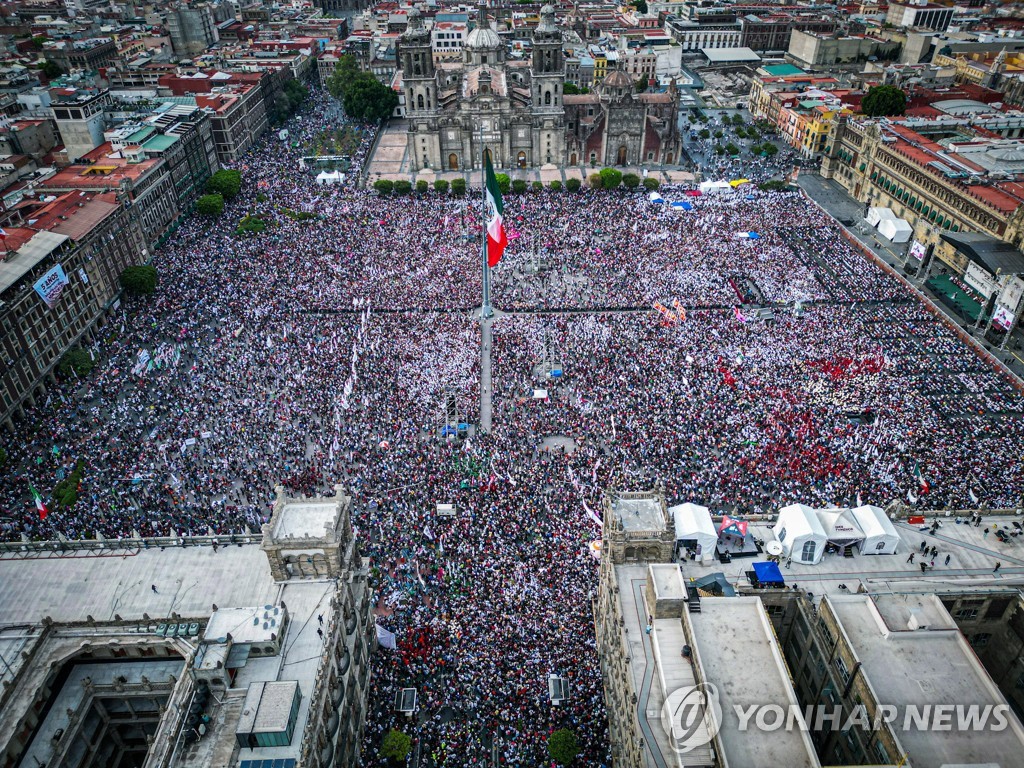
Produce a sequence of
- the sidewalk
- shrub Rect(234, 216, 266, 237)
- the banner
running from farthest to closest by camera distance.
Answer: shrub Rect(234, 216, 266, 237)
the sidewalk
the banner

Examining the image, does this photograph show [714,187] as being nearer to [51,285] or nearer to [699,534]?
[699,534]

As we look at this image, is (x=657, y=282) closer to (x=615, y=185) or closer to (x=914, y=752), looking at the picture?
(x=615, y=185)

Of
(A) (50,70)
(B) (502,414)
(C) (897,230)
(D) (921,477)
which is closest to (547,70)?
(C) (897,230)

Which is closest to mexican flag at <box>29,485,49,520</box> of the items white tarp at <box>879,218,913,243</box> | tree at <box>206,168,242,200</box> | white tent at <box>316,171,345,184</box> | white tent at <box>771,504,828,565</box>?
white tent at <box>771,504,828,565</box>

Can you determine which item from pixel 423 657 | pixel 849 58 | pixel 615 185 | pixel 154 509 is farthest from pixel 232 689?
pixel 849 58

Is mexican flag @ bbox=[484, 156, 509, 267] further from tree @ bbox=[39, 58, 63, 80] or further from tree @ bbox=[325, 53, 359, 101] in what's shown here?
tree @ bbox=[39, 58, 63, 80]
